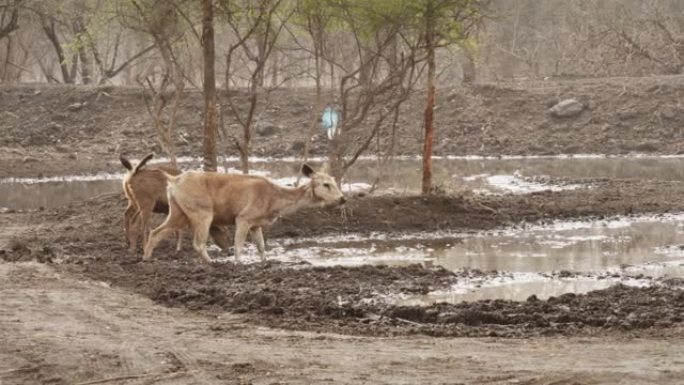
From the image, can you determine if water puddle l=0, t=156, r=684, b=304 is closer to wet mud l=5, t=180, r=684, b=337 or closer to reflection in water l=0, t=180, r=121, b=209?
reflection in water l=0, t=180, r=121, b=209

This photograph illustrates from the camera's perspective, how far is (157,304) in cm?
1342

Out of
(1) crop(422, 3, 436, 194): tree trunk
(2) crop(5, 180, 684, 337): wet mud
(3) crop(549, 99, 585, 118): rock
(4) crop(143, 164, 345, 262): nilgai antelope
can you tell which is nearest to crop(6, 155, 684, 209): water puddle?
(1) crop(422, 3, 436, 194): tree trunk

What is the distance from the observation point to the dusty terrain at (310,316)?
9.72 meters

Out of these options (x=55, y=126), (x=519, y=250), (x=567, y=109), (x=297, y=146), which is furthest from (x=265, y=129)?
(x=519, y=250)

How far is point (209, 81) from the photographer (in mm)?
21672

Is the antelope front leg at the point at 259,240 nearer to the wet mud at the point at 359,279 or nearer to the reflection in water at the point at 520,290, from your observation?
the wet mud at the point at 359,279

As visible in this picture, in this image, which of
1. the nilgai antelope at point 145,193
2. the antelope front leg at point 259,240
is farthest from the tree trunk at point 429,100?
the antelope front leg at point 259,240

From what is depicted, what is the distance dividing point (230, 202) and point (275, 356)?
6.88 metres

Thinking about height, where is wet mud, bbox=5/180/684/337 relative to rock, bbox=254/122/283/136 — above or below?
below

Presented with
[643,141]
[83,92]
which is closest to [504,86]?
[643,141]

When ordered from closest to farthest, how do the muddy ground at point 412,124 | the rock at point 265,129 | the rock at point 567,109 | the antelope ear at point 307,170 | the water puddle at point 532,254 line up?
the water puddle at point 532,254 < the antelope ear at point 307,170 < the muddy ground at point 412,124 < the rock at point 567,109 < the rock at point 265,129

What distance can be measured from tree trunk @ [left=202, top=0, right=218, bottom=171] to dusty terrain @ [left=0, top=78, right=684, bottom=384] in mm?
2050

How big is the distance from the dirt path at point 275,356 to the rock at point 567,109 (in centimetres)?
3085

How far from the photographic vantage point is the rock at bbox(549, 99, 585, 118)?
137ft
